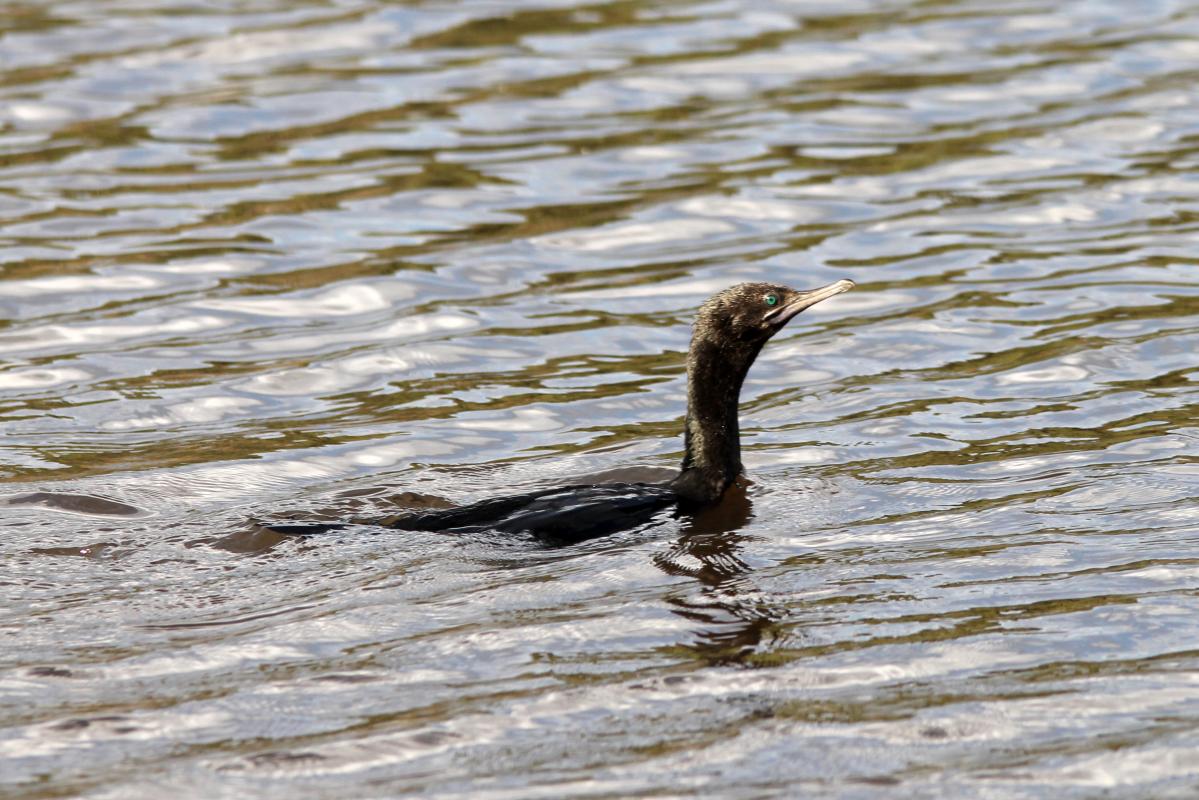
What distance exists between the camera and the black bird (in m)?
8.24

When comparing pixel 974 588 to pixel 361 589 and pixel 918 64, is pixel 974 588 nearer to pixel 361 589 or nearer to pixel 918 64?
pixel 361 589

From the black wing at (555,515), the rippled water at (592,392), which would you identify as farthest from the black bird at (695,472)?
the rippled water at (592,392)

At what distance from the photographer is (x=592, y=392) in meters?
10.7

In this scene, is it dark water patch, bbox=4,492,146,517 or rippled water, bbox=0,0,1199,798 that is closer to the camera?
rippled water, bbox=0,0,1199,798

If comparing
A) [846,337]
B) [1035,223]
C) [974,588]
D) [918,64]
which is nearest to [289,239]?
→ [846,337]

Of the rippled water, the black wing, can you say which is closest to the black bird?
the black wing

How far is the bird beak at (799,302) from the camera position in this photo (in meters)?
8.90

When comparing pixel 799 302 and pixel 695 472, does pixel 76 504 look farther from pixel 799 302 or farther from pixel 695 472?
pixel 799 302

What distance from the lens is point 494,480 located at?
928cm

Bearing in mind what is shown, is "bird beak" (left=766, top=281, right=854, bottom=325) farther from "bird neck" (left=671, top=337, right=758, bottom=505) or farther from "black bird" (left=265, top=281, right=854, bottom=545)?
"bird neck" (left=671, top=337, right=758, bottom=505)

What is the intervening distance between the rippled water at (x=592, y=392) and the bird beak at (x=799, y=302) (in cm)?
78

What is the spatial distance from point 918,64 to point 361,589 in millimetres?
10690

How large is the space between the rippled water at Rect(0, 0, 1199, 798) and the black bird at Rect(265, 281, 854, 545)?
0.17 metres

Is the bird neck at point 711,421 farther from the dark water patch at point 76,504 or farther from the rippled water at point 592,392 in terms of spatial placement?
the dark water patch at point 76,504
